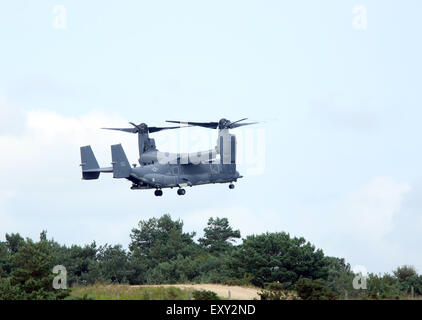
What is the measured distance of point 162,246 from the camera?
136250mm

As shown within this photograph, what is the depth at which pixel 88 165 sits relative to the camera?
82.5 metres

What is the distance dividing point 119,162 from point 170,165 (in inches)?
302

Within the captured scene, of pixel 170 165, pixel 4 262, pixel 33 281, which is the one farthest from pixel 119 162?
pixel 4 262

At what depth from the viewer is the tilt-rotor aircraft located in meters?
77.6

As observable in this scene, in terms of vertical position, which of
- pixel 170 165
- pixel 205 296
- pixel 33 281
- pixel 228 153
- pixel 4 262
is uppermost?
pixel 228 153

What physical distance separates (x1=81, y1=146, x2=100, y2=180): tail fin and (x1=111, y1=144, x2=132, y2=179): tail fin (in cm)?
686

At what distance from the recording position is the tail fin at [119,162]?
247 ft

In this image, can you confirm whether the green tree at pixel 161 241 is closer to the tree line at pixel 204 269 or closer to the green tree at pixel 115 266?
the tree line at pixel 204 269

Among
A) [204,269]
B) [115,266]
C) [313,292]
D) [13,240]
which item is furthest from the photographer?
[13,240]

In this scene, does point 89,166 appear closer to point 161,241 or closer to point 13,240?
point 13,240

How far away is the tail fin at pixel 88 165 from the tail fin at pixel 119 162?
6.86 m
